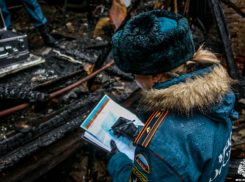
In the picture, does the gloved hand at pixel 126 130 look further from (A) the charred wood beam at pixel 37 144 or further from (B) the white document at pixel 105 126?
(A) the charred wood beam at pixel 37 144

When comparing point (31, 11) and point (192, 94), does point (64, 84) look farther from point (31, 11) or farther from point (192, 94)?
point (192, 94)

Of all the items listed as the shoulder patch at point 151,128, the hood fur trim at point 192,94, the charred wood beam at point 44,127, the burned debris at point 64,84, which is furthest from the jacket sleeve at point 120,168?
the charred wood beam at point 44,127

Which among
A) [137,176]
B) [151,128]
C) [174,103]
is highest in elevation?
[174,103]

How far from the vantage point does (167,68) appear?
0.87 meters

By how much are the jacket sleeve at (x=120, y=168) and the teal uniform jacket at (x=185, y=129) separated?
19 cm

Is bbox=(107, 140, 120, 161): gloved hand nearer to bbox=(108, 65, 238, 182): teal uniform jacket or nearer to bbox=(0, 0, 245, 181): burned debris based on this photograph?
bbox=(108, 65, 238, 182): teal uniform jacket

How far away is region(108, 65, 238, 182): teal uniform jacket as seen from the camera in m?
0.79

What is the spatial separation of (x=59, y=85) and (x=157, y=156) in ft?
7.50

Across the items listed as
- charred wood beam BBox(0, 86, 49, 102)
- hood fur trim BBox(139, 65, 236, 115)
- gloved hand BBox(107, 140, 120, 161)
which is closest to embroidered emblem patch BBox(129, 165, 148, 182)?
hood fur trim BBox(139, 65, 236, 115)

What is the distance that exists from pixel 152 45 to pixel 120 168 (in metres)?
0.88

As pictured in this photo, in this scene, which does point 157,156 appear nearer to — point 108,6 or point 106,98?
point 106,98

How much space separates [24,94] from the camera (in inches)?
58.7

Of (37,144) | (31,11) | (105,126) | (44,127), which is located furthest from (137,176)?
(31,11)

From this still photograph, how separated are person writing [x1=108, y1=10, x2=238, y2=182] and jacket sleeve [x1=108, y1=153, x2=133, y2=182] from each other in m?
0.20
